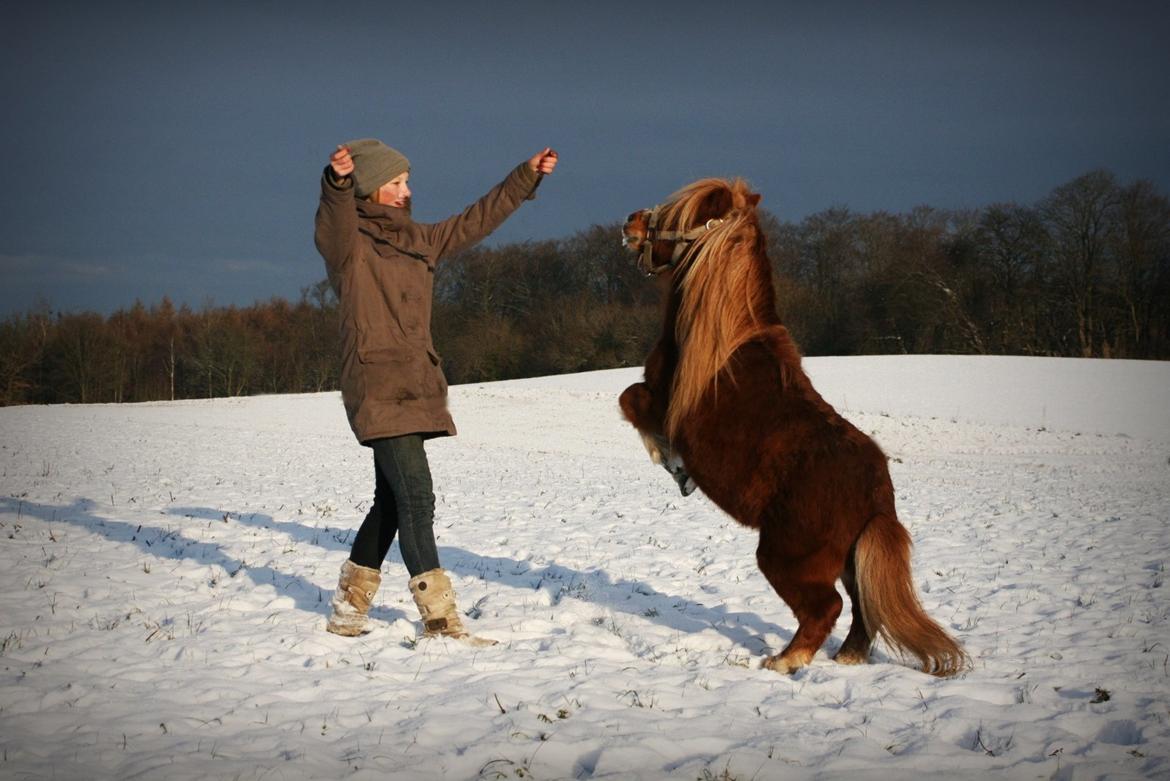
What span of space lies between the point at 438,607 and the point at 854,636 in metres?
2.16

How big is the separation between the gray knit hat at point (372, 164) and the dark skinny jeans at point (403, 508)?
4.25ft

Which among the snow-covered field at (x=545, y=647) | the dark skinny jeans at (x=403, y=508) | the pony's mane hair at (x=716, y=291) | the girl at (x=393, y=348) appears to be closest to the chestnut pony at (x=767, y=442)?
the pony's mane hair at (x=716, y=291)

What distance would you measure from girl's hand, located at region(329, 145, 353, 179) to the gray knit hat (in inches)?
13.0

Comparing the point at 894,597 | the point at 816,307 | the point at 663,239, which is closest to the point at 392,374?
the point at 663,239

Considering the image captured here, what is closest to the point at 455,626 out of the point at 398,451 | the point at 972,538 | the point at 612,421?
the point at 398,451

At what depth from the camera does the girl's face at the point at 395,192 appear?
4.17m

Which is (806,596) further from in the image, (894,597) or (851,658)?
(851,658)

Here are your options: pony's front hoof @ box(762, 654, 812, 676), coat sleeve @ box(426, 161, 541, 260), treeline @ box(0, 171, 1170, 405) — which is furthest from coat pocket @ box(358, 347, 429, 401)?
treeline @ box(0, 171, 1170, 405)

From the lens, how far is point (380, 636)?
4379mm

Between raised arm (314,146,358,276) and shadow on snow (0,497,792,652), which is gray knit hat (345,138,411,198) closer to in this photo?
raised arm (314,146,358,276)

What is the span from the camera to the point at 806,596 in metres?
3.79

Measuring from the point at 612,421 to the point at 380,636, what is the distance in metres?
20.4

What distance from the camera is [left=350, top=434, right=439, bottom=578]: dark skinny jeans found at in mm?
4055

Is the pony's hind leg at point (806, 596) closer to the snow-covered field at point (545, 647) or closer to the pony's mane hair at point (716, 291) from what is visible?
the snow-covered field at point (545, 647)
